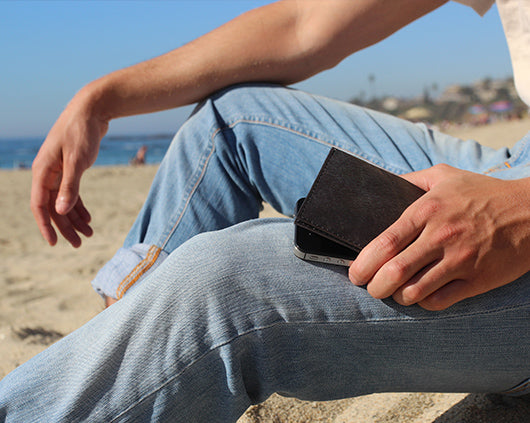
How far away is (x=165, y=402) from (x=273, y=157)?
68 cm

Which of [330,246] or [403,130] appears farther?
[403,130]

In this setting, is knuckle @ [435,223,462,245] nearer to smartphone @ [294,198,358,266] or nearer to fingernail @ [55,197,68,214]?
smartphone @ [294,198,358,266]

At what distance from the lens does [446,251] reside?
0.63 meters

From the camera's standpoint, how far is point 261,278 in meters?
0.64

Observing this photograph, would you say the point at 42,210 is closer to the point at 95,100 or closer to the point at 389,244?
the point at 95,100

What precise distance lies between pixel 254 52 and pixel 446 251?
0.89 m

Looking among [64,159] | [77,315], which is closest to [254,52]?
[64,159]

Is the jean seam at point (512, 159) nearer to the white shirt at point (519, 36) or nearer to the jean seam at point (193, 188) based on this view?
the white shirt at point (519, 36)

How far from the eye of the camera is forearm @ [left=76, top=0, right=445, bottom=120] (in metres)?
1.29

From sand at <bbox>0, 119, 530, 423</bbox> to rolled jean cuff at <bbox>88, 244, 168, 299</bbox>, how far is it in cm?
42

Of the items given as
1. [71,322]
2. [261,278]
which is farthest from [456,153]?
[71,322]

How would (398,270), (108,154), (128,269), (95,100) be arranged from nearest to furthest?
(398,270), (128,269), (95,100), (108,154)

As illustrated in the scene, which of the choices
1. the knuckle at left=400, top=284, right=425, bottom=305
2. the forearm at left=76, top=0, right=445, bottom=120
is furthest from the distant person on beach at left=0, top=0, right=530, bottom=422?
the forearm at left=76, top=0, right=445, bottom=120

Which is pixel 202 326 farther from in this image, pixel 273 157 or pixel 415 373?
pixel 273 157
